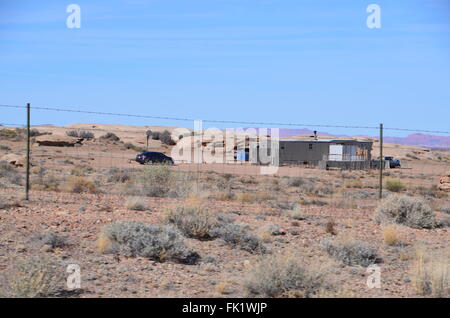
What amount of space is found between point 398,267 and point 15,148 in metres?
49.6

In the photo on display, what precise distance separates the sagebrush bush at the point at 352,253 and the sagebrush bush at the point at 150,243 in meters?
2.73

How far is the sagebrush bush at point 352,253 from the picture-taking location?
10.5 meters

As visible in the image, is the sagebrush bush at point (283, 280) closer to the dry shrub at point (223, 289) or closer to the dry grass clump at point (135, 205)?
the dry shrub at point (223, 289)

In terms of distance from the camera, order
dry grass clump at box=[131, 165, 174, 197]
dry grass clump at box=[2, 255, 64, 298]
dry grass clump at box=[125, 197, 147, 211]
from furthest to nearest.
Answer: dry grass clump at box=[131, 165, 174, 197]
dry grass clump at box=[125, 197, 147, 211]
dry grass clump at box=[2, 255, 64, 298]

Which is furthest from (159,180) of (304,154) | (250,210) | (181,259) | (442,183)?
(304,154)

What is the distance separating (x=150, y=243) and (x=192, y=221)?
223cm

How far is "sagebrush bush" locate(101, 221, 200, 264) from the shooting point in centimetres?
1014

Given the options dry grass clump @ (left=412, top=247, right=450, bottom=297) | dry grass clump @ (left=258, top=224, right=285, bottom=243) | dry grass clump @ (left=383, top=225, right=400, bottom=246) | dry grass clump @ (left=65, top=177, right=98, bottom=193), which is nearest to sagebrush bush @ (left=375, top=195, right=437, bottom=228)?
dry grass clump @ (left=383, top=225, right=400, bottom=246)

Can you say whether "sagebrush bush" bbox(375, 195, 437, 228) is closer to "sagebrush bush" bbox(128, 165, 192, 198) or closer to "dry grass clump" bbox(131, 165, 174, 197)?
"sagebrush bush" bbox(128, 165, 192, 198)

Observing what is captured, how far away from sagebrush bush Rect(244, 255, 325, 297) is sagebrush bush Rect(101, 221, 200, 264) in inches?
95.2

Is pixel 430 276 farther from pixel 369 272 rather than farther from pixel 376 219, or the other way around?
pixel 376 219

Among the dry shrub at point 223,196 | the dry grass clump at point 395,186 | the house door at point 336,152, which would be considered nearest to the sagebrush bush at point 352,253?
the dry shrub at point 223,196
